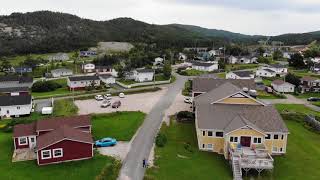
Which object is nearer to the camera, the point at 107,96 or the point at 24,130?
the point at 24,130

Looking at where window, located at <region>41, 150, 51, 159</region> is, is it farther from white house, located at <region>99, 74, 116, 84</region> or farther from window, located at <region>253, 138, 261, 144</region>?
white house, located at <region>99, 74, 116, 84</region>

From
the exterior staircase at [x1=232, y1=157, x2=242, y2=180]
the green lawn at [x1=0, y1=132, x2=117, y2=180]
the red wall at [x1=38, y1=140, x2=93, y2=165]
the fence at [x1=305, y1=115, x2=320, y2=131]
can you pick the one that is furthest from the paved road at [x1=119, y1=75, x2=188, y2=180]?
the fence at [x1=305, y1=115, x2=320, y2=131]

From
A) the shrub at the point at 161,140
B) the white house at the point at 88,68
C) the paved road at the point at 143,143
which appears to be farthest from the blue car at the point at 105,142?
the white house at the point at 88,68

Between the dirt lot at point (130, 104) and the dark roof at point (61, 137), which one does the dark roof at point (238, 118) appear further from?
the dirt lot at point (130, 104)

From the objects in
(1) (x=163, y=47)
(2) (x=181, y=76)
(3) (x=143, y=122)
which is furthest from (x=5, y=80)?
(1) (x=163, y=47)

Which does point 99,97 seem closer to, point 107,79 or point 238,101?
point 107,79

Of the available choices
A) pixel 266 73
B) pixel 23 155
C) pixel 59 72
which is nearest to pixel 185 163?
pixel 23 155
